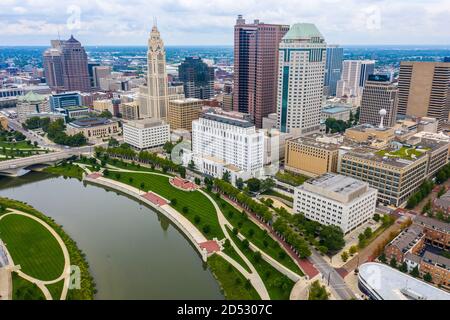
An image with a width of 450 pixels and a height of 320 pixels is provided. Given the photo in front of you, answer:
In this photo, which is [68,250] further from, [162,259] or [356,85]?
[356,85]

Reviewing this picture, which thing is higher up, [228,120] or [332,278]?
[228,120]

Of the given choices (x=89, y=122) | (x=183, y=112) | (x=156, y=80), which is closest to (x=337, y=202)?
(x=183, y=112)

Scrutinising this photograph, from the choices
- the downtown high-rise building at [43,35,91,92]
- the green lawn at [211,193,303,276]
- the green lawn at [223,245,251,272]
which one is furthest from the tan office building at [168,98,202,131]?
the downtown high-rise building at [43,35,91,92]

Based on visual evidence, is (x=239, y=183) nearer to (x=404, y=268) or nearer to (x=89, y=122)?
(x=404, y=268)

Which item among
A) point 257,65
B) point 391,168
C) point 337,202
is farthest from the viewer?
point 257,65

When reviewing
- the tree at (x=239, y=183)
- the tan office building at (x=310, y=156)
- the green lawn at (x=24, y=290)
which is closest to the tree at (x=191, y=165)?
the tree at (x=239, y=183)

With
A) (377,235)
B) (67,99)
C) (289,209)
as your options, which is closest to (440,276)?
(377,235)

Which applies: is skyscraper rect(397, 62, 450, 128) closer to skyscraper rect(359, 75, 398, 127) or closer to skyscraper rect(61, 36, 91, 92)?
skyscraper rect(359, 75, 398, 127)
